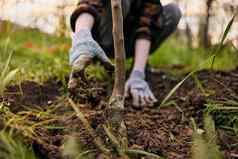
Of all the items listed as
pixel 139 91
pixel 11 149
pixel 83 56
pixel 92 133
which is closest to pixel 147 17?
pixel 139 91

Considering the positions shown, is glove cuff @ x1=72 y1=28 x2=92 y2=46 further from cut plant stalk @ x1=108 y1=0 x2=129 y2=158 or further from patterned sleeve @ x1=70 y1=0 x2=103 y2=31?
cut plant stalk @ x1=108 y1=0 x2=129 y2=158

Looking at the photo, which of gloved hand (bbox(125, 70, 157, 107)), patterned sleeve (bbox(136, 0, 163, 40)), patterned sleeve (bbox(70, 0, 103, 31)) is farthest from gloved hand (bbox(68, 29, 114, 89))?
patterned sleeve (bbox(136, 0, 163, 40))

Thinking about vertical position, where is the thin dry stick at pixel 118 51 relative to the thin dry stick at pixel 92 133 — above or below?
above

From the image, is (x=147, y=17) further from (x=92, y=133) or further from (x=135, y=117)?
(x=92, y=133)

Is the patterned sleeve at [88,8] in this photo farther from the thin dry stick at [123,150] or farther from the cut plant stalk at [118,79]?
the thin dry stick at [123,150]

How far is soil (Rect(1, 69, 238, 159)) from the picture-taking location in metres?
1.40

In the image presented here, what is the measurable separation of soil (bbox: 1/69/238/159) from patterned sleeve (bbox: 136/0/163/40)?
30 cm

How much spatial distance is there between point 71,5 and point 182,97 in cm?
75

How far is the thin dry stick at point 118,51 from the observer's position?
55.3 inches

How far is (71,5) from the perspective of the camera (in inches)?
96.0

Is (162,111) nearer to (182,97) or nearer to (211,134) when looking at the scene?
(182,97)

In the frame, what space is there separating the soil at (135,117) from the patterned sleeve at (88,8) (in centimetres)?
28

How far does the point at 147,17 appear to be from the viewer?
7.67 feet

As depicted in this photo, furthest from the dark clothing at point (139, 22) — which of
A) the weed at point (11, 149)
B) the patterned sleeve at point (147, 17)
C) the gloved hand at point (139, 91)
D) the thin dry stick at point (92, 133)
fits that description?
the weed at point (11, 149)
